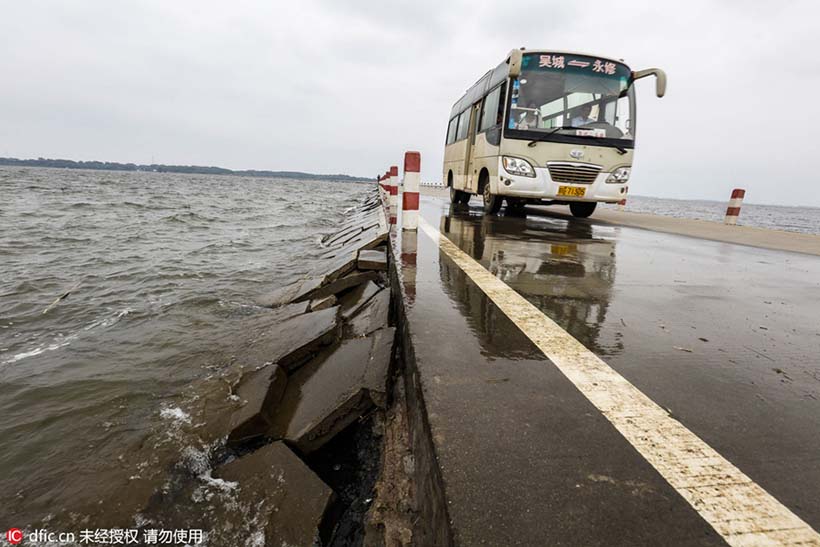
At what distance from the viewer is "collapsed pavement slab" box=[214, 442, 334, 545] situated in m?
1.59

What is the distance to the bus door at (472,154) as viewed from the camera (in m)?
9.77

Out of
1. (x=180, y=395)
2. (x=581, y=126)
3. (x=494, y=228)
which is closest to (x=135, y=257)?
(x=180, y=395)

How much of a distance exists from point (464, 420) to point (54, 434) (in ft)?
9.02

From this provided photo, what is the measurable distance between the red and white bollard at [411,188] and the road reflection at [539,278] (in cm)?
67

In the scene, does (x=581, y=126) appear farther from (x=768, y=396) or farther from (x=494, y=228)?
(x=768, y=396)

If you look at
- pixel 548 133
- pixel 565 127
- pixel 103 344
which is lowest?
pixel 103 344

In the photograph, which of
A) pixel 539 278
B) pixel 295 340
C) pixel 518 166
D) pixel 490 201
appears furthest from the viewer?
pixel 490 201

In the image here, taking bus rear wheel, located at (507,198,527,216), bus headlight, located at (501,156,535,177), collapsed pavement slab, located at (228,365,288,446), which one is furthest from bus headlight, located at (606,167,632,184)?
collapsed pavement slab, located at (228,365,288,446)

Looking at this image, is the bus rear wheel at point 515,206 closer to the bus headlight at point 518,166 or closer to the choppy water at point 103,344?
the bus headlight at point 518,166

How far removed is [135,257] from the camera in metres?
8.25

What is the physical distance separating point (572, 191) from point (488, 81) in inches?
139

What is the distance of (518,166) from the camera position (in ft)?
24.8

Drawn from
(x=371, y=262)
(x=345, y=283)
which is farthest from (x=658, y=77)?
(x=345, y=283)

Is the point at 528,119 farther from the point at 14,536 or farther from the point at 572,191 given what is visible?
the point at 14,536
